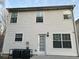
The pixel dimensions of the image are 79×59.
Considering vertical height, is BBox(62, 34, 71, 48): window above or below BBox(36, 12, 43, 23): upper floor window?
below

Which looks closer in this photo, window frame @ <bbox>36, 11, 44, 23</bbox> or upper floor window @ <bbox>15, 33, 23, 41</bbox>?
upper floor window @ <bbox>15, 33, 23, 41</bbox>

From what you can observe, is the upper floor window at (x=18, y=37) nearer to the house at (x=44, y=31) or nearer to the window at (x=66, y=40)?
the house at (x=44, y=31)

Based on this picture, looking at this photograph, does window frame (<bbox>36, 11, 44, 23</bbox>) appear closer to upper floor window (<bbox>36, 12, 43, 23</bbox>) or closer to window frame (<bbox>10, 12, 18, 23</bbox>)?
upper floor window (<bbox>36, 12, 43, 23</bbox>)

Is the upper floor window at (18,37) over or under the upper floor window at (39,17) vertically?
under

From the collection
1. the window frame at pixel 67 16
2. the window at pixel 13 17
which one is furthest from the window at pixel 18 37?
the window frame at pixel 67 16

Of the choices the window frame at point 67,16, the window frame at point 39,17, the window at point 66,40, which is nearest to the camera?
the window at point 66,40

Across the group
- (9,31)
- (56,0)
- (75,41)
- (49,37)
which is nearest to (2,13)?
(9,31)

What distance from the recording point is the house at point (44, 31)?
38.6ft

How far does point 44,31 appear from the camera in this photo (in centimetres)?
1233

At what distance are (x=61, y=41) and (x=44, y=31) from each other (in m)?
2.07

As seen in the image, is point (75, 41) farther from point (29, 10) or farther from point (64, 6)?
point (29, 10)

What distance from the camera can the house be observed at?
11773 mm

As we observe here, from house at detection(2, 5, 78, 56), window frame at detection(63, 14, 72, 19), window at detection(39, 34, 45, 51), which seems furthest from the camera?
window frame at detection(63, 14, 72, 19)

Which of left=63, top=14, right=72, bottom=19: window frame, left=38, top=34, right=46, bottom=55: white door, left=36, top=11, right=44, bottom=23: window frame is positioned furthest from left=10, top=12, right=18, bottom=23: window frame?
left=63, top=14, right=72, bottom=19: window frame
